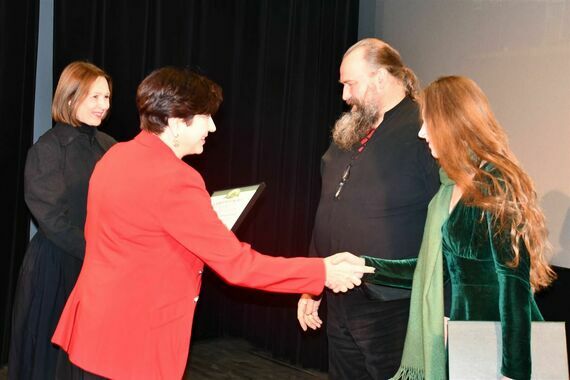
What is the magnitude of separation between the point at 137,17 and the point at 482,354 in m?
3.36

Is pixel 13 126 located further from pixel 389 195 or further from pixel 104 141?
pixel 389 195

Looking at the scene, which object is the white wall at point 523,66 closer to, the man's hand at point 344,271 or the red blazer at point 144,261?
the man's hand at point 344,271

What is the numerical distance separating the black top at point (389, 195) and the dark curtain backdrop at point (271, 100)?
7.04 feet

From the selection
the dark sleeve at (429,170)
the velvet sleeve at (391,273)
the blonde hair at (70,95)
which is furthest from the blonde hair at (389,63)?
the blonde hair at (70,95)

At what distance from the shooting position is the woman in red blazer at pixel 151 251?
1.93 metres

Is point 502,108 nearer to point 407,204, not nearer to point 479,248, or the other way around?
point 407,204

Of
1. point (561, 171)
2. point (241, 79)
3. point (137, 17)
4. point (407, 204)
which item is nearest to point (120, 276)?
point (407, 204)

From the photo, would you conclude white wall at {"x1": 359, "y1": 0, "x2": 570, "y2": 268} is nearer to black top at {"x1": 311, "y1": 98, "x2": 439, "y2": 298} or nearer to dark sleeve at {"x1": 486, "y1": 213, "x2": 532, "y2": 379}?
black top at {"x1": 311, "y1": 98, "x2": 439, "y2": 298}

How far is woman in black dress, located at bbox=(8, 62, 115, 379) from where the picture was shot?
303 centimetres

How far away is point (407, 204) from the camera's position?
2.59 metres

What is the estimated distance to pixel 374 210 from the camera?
8.53 feet

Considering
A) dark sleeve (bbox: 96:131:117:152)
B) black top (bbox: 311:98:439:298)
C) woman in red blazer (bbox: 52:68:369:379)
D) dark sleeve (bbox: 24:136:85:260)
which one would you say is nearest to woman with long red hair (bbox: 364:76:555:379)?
black top (bbox: 311:98:439:298)

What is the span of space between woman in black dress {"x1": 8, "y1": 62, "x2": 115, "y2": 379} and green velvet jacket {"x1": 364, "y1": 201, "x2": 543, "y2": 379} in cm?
173

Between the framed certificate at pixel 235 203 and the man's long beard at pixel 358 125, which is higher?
the man's long beard at pixel 358 125
